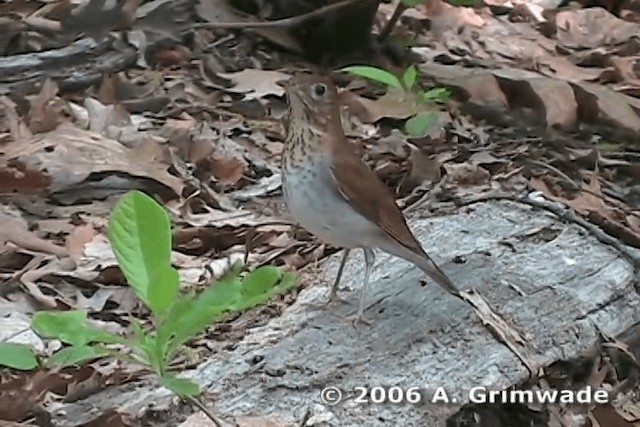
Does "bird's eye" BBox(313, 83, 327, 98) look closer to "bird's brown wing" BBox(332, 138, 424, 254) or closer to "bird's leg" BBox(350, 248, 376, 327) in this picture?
"bird's brown wing" BBox(332, 138, 424, 254)

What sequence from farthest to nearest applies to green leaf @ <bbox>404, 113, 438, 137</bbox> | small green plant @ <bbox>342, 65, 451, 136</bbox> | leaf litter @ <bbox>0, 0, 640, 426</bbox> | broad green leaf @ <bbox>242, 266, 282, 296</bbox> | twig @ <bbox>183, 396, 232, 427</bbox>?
green leaf @ <bbox>404, 113, 438, 137</bbox>, small green plant @ <bbox>342, 65, 451, 136</bbox>, leaf litter @ <bbox>0, 0, 640, 426</bbox>, broad green leaf @ <bbox>242, 266, 282, 296</bbox>, twig @ <bbox>183, 396, 232, 427</bbox>

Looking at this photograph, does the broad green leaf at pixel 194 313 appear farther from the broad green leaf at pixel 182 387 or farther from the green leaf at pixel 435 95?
the green leaf at pixel 435 95

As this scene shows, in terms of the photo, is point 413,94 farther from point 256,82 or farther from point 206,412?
point 206,412

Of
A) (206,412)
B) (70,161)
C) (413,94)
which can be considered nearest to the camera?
(206,412)

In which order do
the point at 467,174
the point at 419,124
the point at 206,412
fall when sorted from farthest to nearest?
the point at 419,124
the point at 467,174
the point at 206,412

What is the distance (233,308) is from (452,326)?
2.41 feet

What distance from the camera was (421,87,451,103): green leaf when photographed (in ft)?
18.9

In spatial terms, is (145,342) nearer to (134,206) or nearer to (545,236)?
(134,206)

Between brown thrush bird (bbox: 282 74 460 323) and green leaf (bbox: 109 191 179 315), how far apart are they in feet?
2.56

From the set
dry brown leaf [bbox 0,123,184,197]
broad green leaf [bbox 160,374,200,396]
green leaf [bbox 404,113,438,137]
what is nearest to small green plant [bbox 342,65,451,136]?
green leaf [bbox 404,113,438,137]

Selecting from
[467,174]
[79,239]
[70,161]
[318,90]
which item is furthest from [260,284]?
[467,174]

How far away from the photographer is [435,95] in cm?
576

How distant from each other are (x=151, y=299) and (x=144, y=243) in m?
0.13

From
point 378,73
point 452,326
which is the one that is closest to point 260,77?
point 378,73
